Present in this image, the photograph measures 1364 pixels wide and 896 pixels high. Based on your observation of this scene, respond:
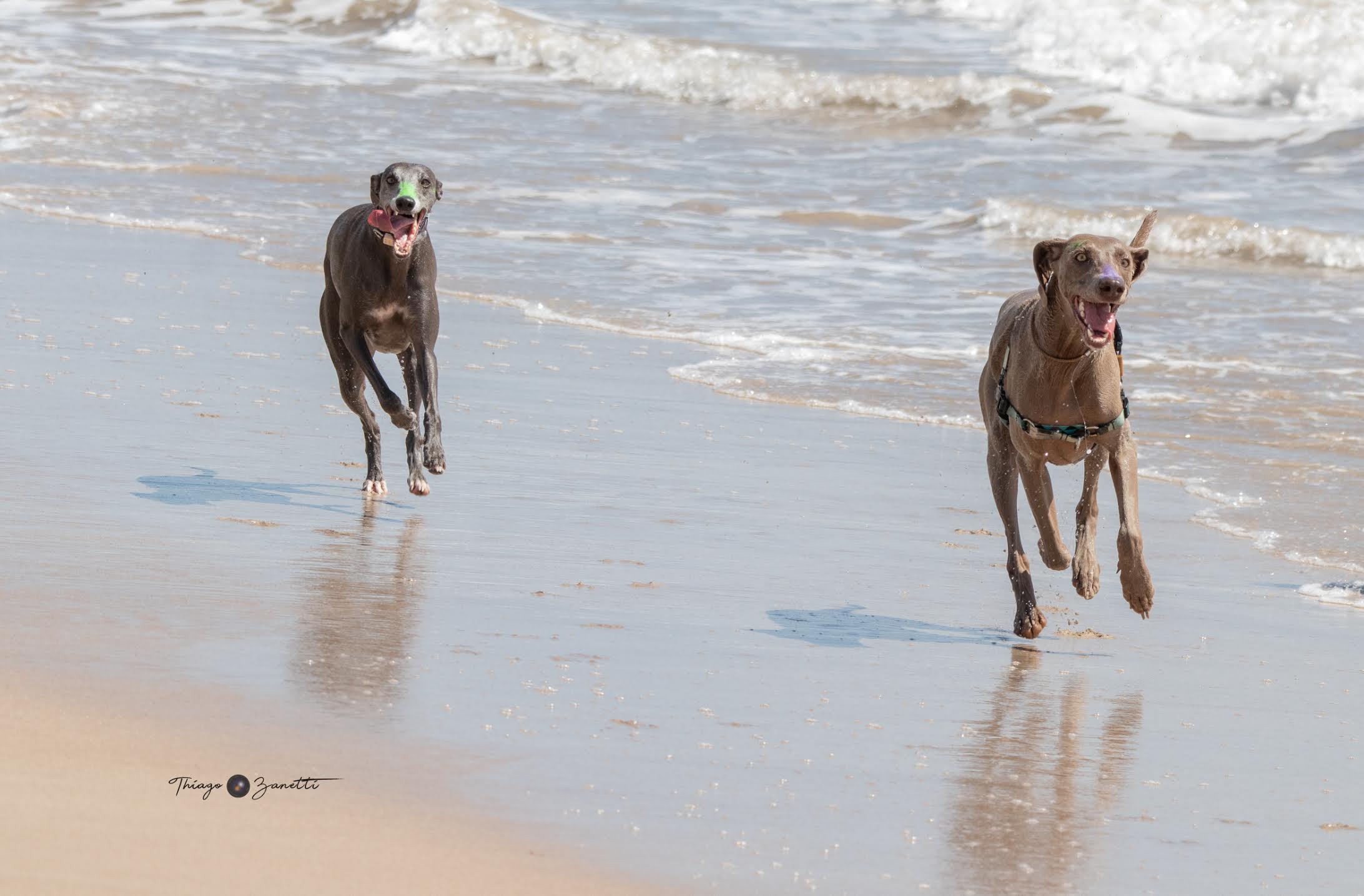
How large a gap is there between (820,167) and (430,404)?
41.8 ft

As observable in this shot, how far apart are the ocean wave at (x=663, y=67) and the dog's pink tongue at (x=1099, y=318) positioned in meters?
17.9

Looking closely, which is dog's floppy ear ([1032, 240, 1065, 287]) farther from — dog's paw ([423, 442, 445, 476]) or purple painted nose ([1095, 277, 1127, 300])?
dog's paw ([423, 442, 445, 476])

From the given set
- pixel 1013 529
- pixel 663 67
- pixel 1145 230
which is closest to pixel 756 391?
pixel 1013 529

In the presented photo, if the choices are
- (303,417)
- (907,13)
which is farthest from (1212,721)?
(907,13)

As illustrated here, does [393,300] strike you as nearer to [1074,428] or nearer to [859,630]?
[859,630]

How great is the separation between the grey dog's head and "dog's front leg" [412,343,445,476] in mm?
428

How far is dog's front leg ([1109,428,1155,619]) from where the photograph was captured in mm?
5336

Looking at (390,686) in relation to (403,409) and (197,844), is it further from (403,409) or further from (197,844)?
(403,409)

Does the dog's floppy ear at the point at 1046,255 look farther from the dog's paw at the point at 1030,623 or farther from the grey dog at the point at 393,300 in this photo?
the grey dog at the point at 393,300

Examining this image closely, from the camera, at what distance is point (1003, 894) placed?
3.41 m

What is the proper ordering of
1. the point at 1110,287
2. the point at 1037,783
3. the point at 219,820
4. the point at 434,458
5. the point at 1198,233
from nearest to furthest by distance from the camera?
1. the point at 219,820
2. the point at 1037,783
3. the point at 1110,287
4. the point at 434,458
5. the point at 1198,233

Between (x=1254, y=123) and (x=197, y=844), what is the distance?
19353mm

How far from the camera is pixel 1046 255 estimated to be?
521 cm
